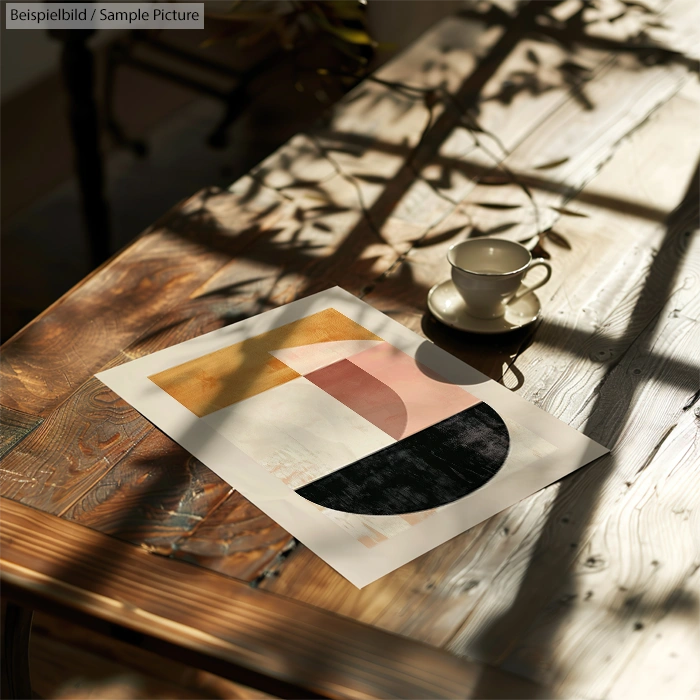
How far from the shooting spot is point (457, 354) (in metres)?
1.04

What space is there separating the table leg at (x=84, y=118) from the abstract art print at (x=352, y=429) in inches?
53.9

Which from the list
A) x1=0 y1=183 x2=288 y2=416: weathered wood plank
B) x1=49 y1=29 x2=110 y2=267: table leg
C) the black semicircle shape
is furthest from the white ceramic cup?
x1=49 y1=29 x2=110 y2=267: table leg

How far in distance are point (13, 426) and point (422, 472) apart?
0.44m

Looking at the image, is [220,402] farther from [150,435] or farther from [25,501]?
[25,501]

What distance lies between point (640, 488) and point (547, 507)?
10 centimetres

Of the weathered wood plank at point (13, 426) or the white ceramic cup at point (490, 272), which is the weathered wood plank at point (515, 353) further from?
the weathered wood plank at point (13, 426)

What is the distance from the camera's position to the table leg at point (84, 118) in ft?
7.03

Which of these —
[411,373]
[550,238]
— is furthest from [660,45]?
[411,373]

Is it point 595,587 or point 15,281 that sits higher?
point 595,587

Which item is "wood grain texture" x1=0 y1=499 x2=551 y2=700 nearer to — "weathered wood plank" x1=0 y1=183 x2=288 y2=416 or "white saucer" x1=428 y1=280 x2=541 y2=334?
"weathered wood plank" x1=0 y1=183 x2=288 y2=416

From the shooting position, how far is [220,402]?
3.14ft

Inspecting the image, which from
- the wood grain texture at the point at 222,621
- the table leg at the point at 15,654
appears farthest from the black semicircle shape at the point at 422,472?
the table leg at the point at 15,654

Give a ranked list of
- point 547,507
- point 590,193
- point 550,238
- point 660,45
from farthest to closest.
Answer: point 660,45, point 590,193, point 550,238, point 547,507

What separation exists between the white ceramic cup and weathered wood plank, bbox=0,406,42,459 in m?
0.51
